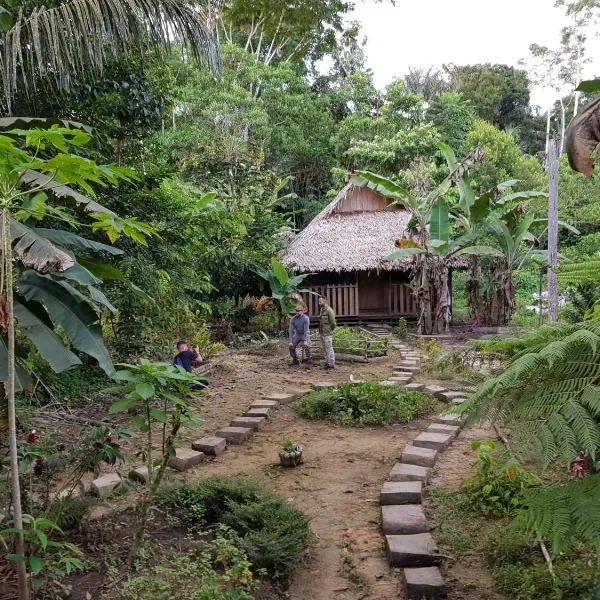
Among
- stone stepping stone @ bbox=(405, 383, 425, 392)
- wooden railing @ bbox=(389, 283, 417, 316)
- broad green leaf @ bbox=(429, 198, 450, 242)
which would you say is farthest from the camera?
wooden railing @ bbox=(389, 283, 417, 316)

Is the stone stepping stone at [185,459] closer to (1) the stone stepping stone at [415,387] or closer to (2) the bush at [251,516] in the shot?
(2) the bush at [251,516]

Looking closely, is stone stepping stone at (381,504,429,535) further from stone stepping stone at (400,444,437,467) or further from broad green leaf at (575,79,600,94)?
broad green leaf at (575,79,600,94)

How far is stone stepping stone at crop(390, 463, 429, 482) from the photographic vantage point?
477 centimetres

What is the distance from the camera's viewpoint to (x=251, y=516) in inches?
148

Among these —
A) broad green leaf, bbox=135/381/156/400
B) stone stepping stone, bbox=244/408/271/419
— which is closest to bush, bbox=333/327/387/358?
stone stepping stone, bbox=244/408/271/419

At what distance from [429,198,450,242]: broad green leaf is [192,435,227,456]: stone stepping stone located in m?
8.58

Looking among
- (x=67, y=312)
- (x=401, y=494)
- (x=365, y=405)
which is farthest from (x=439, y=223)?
(x=67, y=312)

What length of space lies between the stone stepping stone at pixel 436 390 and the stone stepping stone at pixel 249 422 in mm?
2548

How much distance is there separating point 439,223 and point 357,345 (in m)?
3.61

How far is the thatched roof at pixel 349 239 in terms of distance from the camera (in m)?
16.8

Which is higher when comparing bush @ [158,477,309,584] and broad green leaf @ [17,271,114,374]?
broad green leaf @ [17,271,114,374]

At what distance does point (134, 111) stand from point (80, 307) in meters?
5.23

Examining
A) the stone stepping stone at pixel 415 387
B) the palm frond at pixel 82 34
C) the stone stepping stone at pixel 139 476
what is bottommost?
the stone stepping stone at pixel 415 387

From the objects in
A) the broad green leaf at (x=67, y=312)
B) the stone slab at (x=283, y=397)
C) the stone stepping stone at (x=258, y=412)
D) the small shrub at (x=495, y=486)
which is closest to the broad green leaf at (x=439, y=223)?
the stone slab at (x=283, y=397)
